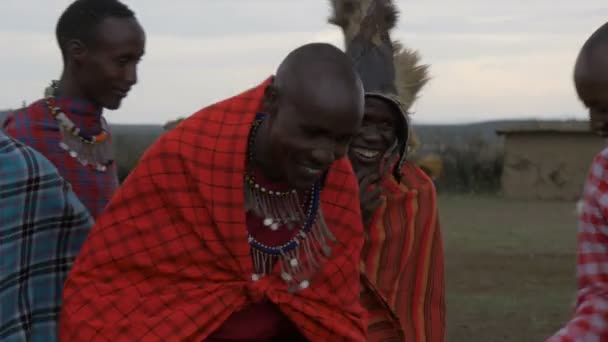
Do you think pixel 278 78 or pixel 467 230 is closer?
pixel 278 78

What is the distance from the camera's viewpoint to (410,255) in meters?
5.11

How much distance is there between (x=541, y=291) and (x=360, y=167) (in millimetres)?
5838

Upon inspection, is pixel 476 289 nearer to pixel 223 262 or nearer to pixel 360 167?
pixel 360 167

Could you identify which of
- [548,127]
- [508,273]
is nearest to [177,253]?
[508,273]

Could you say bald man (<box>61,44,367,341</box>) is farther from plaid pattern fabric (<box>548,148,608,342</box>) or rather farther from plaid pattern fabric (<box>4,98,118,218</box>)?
plaid pattern fabric (<box>4,98,118,218</box>)

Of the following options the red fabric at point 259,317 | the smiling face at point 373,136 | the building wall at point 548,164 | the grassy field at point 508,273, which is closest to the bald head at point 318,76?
the red fabric at point 259,317

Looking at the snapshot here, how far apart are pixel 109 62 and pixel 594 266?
220 cm

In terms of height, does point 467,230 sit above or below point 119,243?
below

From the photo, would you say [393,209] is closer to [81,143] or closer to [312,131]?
[81,143]

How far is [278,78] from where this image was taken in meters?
3.51

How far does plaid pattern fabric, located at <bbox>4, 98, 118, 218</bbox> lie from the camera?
4.49 metres

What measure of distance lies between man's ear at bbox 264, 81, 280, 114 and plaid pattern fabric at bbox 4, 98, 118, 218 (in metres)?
1.29

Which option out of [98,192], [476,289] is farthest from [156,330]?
[476,289]

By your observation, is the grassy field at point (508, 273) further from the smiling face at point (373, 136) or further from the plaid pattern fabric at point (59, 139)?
the plaid pattern fabric at point (59, 139)
